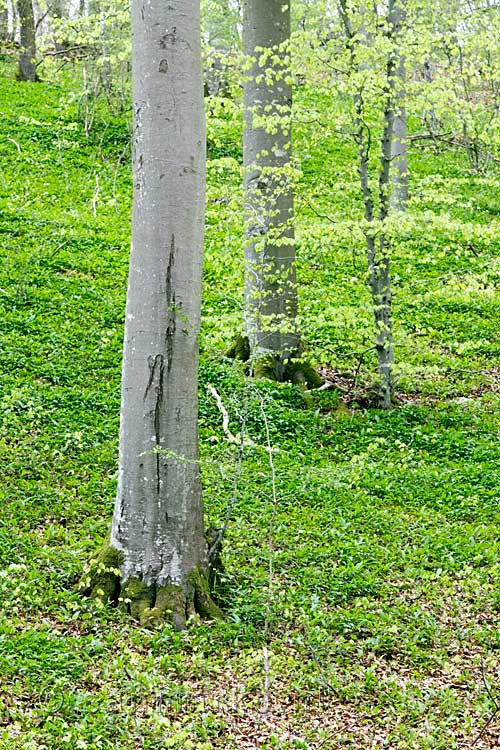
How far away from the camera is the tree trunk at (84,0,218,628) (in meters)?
4.88

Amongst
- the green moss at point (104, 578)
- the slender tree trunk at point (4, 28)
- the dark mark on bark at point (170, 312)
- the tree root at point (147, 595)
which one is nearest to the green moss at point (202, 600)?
the tree root at point (147, 595)

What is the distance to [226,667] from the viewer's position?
4715 millimetres

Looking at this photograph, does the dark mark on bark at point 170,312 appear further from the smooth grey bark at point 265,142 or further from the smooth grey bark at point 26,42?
the smooth grey bark at point 26,42

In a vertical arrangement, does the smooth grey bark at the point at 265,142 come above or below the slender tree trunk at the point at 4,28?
below

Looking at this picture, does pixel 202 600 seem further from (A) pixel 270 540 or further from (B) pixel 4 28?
(B) pixel 4 28

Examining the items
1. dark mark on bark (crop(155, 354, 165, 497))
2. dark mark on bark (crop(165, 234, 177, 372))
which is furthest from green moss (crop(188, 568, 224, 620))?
dark mark on bark (crop(165, 234, 177, 372))

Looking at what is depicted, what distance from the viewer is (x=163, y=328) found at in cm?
499

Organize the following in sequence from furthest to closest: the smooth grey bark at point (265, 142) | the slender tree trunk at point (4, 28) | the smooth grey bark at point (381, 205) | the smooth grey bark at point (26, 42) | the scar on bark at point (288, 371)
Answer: the slender tree trunk at point (4, 28), the smooth grey bark at point (26, 42), the scar on bark at point (288, 371), the smooth grey bark at point (265, 142), the smooth grey bark at point (381, 205)

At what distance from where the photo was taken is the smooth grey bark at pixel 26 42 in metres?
19.4

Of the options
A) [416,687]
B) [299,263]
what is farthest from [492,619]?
[299,263]

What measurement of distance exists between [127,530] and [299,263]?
30.7 feet

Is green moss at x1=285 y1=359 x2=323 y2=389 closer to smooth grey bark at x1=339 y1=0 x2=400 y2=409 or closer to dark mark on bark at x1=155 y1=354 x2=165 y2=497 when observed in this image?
smooth grey bark at x1=339 y1=0 x2=400 y2=409

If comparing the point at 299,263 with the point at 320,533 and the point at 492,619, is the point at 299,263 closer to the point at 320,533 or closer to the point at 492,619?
the point at 320,533

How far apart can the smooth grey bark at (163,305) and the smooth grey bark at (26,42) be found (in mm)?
16339
